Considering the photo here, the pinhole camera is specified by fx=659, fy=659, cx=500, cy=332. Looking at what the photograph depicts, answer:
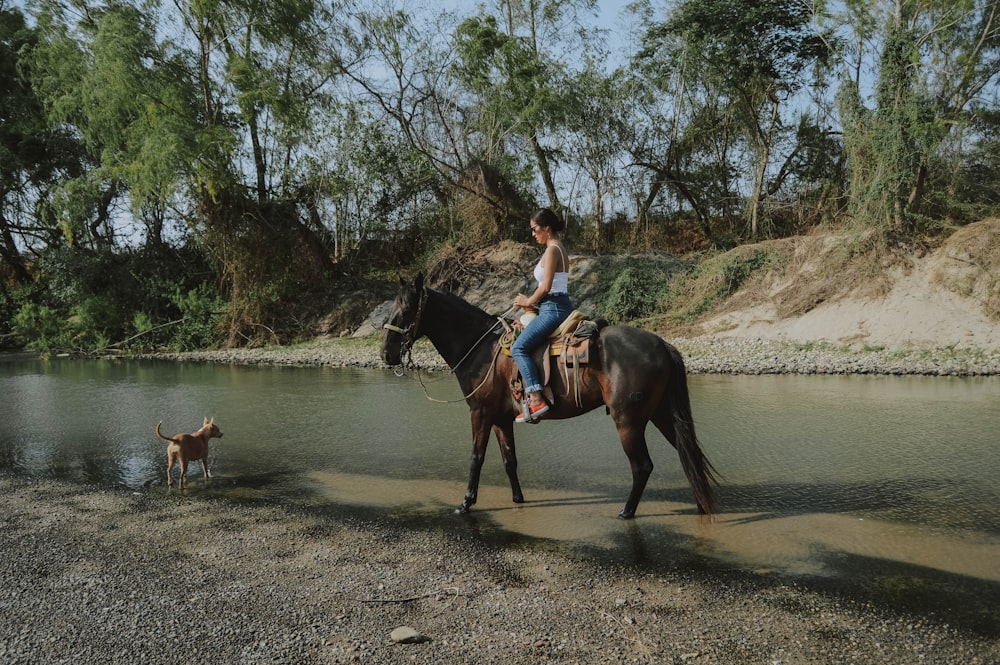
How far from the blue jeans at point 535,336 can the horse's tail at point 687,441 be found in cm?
96

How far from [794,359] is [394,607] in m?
11.9

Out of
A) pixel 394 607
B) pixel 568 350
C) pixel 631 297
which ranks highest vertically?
pixel 631 297

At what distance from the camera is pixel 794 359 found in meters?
13.5

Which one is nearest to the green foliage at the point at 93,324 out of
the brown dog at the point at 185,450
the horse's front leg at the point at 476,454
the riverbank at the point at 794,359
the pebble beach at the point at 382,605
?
the riverbank at the point at 794,359

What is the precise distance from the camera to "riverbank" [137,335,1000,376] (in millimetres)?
12383

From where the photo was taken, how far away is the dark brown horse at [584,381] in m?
5.06

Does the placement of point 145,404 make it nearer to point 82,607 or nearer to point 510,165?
point 82,607

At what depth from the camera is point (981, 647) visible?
10.2 feet

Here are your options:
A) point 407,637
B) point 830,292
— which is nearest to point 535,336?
point 407,637

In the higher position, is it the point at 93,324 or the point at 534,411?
the point at 93,324

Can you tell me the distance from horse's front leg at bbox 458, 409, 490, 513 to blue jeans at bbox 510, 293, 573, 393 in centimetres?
49

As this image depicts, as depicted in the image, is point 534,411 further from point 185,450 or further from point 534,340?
point 185,450

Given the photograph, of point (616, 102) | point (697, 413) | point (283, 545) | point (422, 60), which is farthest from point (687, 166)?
point (283, 545)

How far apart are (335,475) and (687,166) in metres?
21.3
